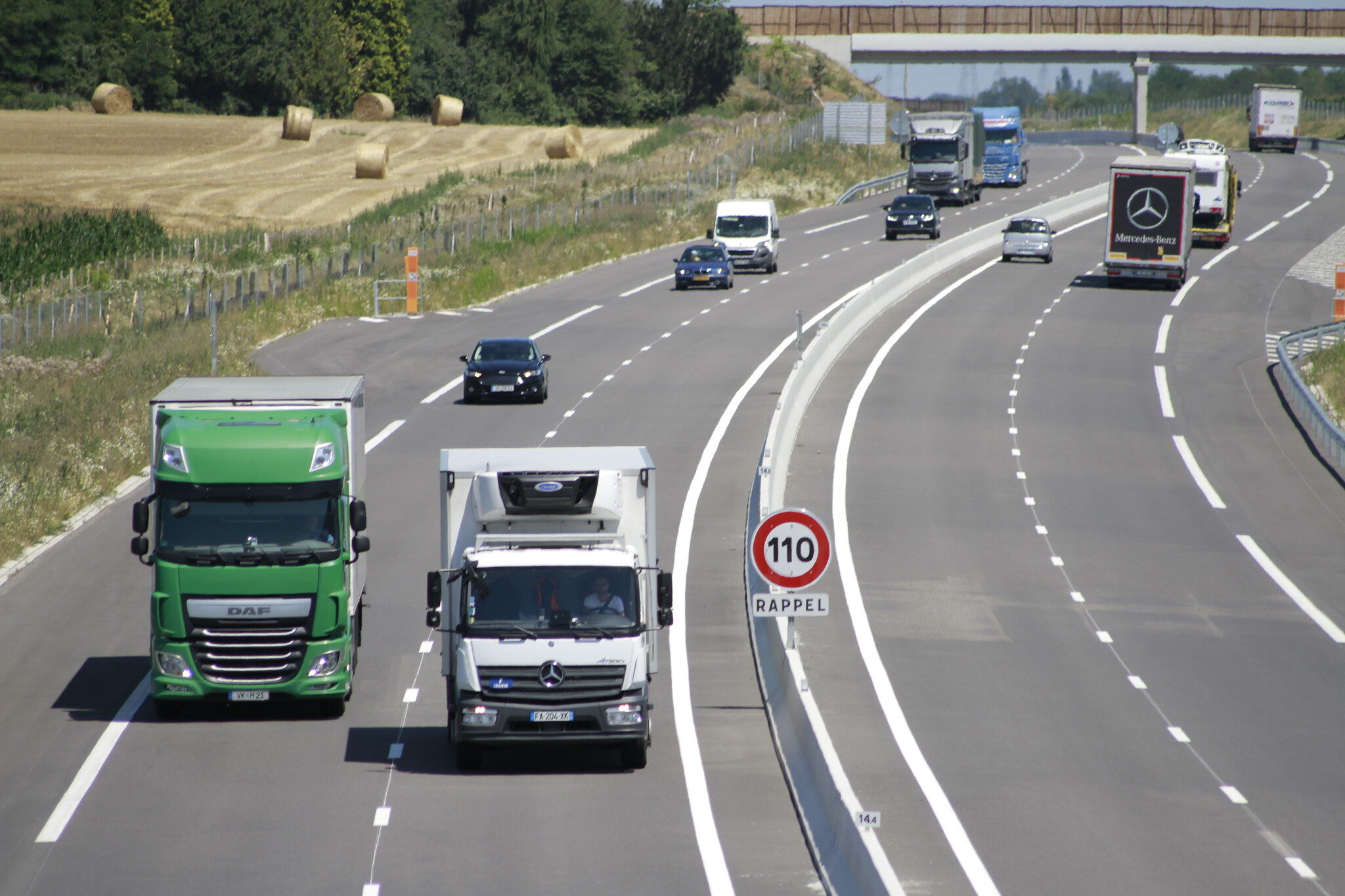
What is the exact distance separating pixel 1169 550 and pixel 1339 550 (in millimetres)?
3496

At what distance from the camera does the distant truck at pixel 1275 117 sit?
11362 centimetres

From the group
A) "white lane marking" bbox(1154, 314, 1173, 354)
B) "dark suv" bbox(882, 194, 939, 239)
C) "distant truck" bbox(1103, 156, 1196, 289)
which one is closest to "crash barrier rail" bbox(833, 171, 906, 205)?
"dark suv" bbox(882, 194, 939, 239)

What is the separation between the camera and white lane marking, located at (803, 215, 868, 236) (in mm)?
75312

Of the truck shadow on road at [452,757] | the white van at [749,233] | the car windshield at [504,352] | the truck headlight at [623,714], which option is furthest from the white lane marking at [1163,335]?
the truck headlight at [623,714]

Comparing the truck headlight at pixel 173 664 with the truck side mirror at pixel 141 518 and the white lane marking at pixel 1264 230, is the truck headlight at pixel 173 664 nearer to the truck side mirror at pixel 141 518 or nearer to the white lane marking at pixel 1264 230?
the truck side mirror at pixel 141 518

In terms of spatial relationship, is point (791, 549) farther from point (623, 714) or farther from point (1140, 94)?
point (1140, 94)

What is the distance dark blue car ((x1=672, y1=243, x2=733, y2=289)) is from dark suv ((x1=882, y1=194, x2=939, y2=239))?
13.9 meters

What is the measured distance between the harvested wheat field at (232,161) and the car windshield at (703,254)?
18.3 m

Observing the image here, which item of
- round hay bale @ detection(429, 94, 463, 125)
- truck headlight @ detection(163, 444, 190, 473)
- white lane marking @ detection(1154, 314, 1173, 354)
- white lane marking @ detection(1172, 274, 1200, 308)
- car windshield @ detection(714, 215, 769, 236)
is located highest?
round hay bale @ detection(429, 94, 463, 125)

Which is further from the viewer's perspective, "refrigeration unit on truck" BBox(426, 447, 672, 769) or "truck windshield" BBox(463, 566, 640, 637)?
"truck windshield" BBox(463, 566, 640, 637)

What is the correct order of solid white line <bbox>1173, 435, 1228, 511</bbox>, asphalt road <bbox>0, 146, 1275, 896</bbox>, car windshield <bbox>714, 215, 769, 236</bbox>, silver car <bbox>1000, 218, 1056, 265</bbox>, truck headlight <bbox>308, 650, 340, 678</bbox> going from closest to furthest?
asphalt road <bbox>0, 146, 1275, 896</bbox>, truck headlight <bbox>308, 650, 340, 678</bbox>, solid white line <bbox>1173, 435, 1228, 511</bbox>, car windshield <bbox>714, 215, 769, 236</bbox>, silver car <bbox>1000, 218, 1056, 265</bbox>

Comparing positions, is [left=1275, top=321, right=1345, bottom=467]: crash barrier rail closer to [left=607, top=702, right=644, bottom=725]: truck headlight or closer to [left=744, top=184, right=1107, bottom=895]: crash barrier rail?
[left=744, top=184, right=1107, bottom=895]: crash barrier rail

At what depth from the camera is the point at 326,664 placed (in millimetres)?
18234

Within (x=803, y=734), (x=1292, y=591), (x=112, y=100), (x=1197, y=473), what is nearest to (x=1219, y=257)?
(x=1197, y=473)
